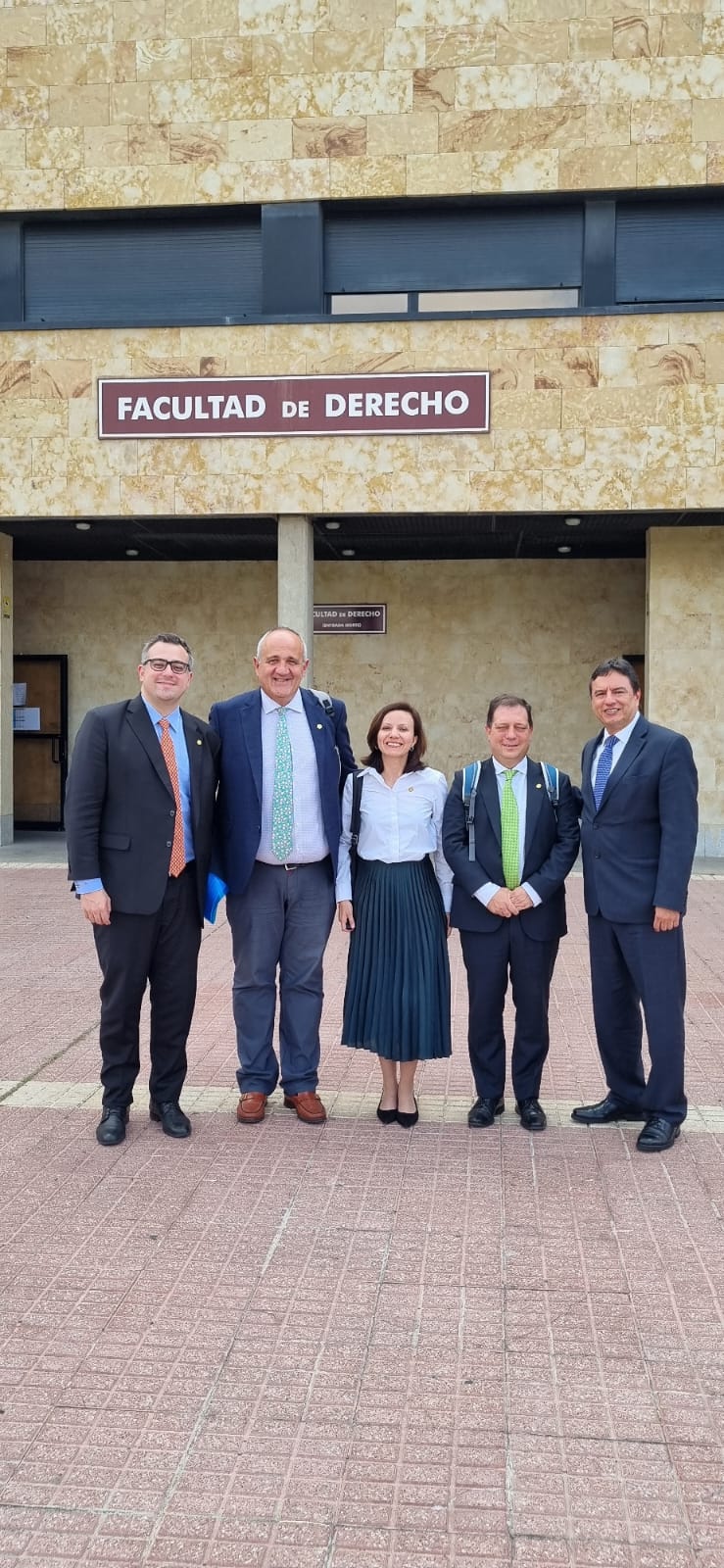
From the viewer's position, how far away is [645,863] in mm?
4504

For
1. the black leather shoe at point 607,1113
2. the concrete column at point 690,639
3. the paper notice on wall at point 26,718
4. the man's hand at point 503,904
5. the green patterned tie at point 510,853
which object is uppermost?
the concrete column at point 690,639

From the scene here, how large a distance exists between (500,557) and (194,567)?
4.24 meters

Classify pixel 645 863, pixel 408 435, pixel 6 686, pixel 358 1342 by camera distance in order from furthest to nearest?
pixel 6 686 < pixel 408 435 < pixel 645 863 < pixel 358 1342

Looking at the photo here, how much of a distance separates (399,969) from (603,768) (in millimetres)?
1156

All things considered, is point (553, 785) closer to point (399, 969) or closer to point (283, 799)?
point (399, 969)

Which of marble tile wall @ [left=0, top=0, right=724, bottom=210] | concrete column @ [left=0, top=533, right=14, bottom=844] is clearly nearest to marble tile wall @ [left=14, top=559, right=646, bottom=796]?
concrete column @ [left=0, top=533, right=14, bottom=844]

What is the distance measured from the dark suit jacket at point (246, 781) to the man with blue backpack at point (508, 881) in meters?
0.50

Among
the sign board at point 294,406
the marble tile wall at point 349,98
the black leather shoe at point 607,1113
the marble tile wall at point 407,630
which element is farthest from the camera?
the marble tile wall at point 407,630

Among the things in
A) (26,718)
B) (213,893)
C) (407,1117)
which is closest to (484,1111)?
(407,1117)

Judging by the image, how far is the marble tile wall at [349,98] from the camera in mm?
11773

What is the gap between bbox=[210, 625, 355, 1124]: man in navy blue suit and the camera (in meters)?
4.65

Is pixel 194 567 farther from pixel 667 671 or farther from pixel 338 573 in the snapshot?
pixel 667 671

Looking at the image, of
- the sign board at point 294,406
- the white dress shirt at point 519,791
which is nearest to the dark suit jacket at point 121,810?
the white dress shirt at point 519,791

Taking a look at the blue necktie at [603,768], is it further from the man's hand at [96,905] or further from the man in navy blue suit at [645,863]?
the man's hand at [96,905]
